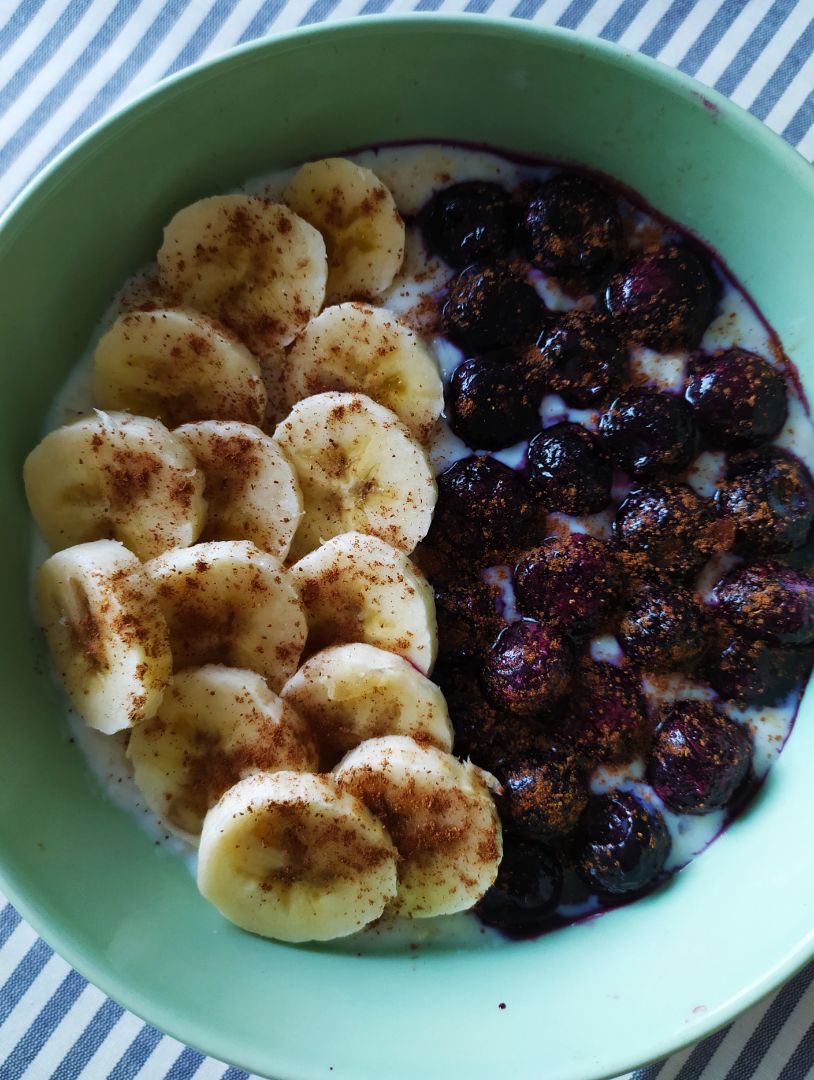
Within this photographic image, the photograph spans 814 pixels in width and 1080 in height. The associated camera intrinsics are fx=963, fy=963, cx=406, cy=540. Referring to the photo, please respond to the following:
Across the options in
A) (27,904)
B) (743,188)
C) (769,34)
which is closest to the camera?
(27,904)

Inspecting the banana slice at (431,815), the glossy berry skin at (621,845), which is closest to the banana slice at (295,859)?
the banana slice at (431,815)

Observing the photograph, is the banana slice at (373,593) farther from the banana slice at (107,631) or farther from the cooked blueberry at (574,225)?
the cooked blueberry at (574,225)

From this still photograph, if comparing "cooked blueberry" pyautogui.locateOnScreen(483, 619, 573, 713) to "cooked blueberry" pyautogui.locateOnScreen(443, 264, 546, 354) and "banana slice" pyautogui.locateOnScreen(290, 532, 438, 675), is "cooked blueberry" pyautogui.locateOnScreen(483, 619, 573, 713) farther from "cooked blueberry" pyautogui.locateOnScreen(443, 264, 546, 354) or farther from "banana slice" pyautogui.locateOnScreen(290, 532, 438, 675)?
"cooked blueberry" pyautogui.locateOnScreen(443, 264, 546, 354)

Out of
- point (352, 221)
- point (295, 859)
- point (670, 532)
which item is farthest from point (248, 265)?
point (295, 859)

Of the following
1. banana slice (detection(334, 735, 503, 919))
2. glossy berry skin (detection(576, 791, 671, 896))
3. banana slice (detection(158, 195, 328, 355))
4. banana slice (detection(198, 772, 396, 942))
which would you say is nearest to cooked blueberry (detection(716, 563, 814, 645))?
glossy berry skin (detection(576, 791, 671, 896))

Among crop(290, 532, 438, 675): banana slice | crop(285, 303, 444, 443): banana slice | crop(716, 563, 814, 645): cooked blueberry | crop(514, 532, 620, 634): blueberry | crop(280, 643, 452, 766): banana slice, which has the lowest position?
crop(280, 643, 452, 766): banana slice

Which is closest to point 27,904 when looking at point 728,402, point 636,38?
point 728,402

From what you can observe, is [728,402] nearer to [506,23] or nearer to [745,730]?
[745,730]
